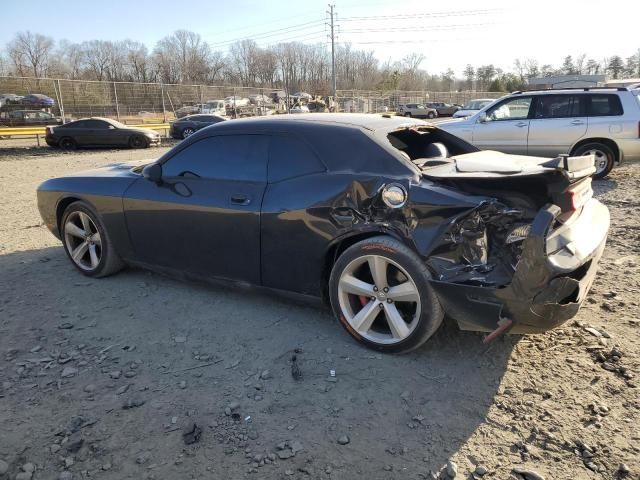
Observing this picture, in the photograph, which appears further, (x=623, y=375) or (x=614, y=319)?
(x=614, y=319)

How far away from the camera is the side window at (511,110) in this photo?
A: 32.7 ft

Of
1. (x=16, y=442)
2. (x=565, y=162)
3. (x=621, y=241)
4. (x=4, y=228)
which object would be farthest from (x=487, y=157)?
(x=4, y=228)

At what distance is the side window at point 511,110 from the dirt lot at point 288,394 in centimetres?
651

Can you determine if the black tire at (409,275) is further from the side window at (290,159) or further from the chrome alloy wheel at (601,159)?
the chrome alloy wheel at (601,159)

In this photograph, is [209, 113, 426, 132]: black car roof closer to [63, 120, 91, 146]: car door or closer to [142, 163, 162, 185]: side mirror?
[142, 163, 162, 185]: side mirror

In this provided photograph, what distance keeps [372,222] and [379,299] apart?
1.68 ft

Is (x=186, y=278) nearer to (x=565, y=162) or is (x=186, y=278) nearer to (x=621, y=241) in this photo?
(x=565, y=162)

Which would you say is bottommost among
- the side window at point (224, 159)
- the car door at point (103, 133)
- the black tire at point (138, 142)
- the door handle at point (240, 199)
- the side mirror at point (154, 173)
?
the black tire at point (138, 142)

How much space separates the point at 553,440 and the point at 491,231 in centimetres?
115

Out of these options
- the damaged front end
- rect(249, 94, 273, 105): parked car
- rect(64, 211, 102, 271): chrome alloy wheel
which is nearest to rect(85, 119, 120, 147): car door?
rect(64, 211, 102, 271): chrome alloy wheel

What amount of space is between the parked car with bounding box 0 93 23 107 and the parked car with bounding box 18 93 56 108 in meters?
0.15

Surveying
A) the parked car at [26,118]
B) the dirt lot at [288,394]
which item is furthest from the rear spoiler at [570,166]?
the parked car at [26,118]

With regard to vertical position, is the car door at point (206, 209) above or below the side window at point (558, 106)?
below

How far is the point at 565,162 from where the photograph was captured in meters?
2.73
